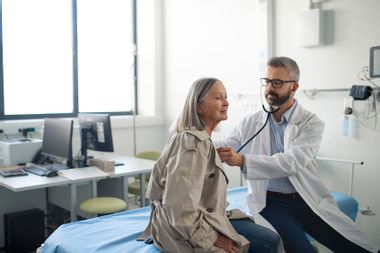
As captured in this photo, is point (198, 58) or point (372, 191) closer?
point (372, 191)

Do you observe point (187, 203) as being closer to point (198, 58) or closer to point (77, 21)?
point (198, 58)

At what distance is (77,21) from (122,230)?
3.29 metres

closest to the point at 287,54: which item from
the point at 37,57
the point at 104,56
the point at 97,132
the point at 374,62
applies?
the point at 374,62

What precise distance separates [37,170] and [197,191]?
80.4 inches

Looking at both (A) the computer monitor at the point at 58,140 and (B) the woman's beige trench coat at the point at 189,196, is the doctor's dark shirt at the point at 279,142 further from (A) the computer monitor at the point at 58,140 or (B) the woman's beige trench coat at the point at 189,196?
(A) the computer monitor at the point at 58,140

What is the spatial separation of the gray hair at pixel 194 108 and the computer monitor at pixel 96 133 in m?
1.67

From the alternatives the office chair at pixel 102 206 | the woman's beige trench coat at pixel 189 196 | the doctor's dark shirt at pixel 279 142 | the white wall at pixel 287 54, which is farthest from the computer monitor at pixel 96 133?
the woman's beige trench coat at pixel 189 196

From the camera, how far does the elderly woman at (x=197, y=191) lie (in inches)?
57.8

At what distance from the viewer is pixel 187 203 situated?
145cm

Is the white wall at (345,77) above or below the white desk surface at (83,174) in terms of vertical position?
above

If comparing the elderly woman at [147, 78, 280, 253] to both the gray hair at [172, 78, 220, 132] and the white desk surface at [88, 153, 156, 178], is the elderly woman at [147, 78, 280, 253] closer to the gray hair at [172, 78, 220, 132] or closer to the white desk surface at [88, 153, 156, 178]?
the gray hair at [172, 78, 220, 132]

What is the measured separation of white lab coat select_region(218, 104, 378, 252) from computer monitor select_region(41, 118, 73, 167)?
5.30ft

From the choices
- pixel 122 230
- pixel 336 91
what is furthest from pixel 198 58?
pixel 122 230

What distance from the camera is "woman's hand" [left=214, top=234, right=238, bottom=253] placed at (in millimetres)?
1556
